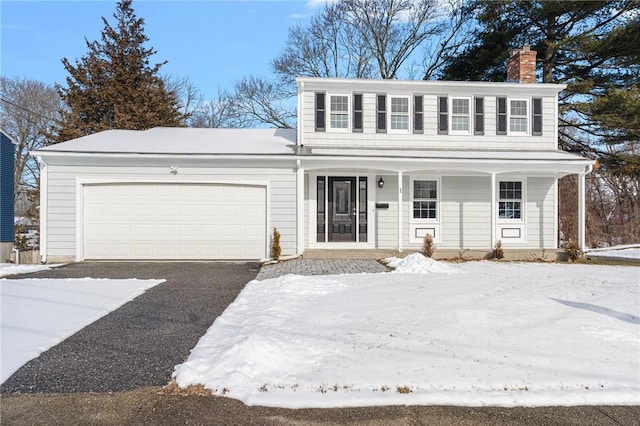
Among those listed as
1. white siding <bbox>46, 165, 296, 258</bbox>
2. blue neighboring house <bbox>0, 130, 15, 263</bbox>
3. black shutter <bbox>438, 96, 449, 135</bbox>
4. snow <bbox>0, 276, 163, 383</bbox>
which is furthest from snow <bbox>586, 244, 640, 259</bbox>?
blue neighboring house <bbox>0, 130, 15, 263</bbox>

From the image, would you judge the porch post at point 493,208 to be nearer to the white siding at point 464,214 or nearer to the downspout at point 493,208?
the downspout at point 493,208

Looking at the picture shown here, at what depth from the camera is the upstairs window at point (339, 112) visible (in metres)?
13.0

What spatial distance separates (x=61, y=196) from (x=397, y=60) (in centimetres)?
2050

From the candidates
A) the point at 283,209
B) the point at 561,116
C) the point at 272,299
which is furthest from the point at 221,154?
the point at 561,116

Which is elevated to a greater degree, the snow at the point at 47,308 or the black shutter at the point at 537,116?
the black shutter at the point at 537,116

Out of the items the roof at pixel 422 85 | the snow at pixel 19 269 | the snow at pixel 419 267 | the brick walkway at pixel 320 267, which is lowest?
the snow at pixel 19 269

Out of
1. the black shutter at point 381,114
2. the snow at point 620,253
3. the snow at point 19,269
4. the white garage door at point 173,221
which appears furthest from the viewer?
the snow at point 620,253

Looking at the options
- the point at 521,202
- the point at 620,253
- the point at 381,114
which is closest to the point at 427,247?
the point at 521,202

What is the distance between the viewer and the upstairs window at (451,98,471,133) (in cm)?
1334

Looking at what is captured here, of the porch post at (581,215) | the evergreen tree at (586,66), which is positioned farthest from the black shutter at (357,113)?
the evergreen tree at (586,66)

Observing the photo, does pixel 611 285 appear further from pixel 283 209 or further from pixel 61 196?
pixel 61 196

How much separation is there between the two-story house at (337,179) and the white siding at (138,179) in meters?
0.03

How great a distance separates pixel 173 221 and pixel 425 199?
7455 mm

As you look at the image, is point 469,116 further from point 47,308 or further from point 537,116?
point 47,308
